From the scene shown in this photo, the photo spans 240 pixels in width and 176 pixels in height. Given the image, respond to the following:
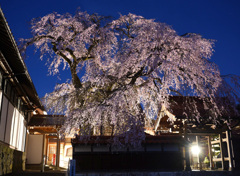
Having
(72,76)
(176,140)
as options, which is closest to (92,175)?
(176,140)

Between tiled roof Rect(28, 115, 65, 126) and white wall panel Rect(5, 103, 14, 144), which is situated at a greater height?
tiled roof Rect(28, 115, 65, 126)

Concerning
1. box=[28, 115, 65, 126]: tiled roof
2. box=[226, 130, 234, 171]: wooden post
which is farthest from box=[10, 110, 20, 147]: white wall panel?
box=[226, 130, 234, 171]: wooden post

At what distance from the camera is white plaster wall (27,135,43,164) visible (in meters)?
18.8

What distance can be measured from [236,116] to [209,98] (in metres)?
1.63

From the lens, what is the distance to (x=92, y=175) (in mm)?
9438

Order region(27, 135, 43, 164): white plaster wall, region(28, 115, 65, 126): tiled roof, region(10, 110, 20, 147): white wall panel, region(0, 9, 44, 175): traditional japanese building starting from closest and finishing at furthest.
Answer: region(0, 9, 44, 175): traditional japanese building < region(10, 110, 20, 147): white wall panel < region(28, 115, 65, 126): tiled roof < region(27, 135, 43, 164): white plaster wall

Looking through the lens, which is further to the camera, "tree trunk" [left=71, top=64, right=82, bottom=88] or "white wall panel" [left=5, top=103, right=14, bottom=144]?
"tree trunk" [left=71, top=64, right=82, bottom=88]

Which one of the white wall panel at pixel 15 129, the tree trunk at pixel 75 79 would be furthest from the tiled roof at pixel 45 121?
the tree trunk at pixel 75 79

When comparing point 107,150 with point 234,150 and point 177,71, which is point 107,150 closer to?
point 177,71

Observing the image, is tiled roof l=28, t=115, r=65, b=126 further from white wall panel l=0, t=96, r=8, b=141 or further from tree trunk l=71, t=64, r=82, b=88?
white wall panel l=0, t=96, r=8, b=141

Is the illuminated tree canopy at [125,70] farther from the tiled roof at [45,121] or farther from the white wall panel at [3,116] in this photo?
the tiled roof at [45,121]

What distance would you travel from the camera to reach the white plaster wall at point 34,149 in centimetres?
1879

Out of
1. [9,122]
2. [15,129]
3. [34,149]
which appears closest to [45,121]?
[34,149]

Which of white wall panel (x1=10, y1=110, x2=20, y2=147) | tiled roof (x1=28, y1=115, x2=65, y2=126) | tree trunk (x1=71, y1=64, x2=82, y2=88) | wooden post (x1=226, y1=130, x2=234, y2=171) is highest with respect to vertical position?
tree trunk (x1=71, y1=64, x2=82, y2=88)
